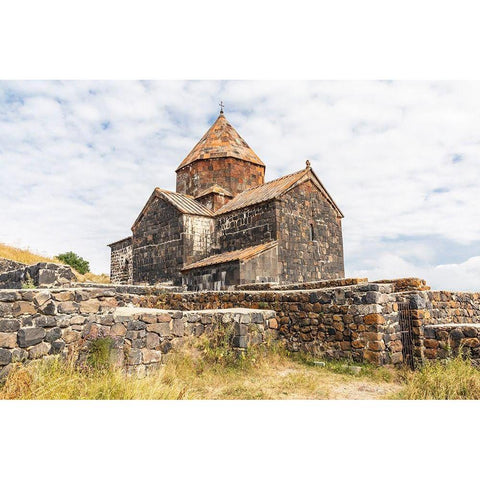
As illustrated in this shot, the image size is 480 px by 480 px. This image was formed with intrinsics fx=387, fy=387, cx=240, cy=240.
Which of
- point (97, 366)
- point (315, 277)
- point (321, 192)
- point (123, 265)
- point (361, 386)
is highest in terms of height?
point (321, 192)

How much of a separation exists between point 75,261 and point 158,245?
11377mm

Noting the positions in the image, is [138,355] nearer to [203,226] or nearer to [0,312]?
[0,312]

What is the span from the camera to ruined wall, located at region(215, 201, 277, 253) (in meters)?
12.4

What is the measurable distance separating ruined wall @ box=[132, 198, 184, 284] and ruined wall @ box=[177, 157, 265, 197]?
2.06m

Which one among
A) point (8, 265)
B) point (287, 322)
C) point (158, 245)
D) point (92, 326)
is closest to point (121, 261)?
point (158, 245)

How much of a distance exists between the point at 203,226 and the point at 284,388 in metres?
9.65

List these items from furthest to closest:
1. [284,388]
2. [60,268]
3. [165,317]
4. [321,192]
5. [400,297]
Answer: [321,192] < [60,268] < [400,297] < [165,317] < [284,388]

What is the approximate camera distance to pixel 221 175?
15992 mm

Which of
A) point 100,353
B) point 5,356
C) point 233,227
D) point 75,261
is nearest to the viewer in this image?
point 5,356

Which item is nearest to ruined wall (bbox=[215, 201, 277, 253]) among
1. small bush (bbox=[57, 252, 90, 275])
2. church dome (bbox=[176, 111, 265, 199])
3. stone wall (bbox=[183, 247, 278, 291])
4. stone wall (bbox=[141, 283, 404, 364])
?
stone wall (bbox=[183, 247, 278, 291])

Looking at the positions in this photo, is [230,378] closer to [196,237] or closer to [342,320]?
[342,320]

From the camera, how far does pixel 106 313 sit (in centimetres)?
503

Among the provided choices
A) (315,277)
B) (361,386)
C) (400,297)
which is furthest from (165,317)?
(315,277)

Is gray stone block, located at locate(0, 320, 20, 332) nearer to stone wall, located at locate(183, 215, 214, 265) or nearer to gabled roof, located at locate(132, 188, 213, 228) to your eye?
stone wall, located at locate(183, 215, 214, 265)
